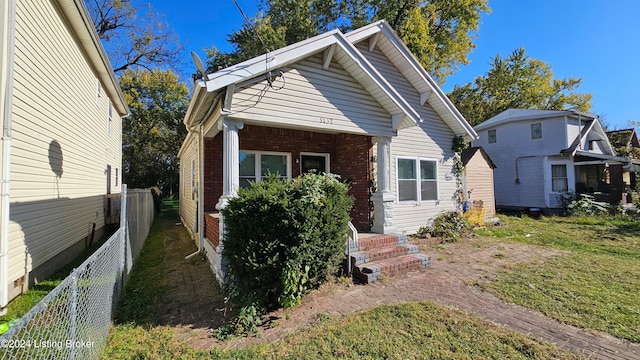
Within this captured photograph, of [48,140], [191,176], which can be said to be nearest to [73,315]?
[48,140]

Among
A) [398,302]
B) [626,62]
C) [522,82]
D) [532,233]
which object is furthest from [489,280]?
[522,82]

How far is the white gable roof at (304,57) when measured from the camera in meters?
5.26

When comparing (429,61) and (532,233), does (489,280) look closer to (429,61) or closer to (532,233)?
(532,233)

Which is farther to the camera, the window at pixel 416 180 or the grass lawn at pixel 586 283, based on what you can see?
the window at pixel 416 180

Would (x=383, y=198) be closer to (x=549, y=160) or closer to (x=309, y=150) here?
(x=309, y=150)

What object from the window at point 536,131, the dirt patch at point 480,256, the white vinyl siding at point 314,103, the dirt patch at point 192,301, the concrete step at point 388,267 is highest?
the window at point 536,131

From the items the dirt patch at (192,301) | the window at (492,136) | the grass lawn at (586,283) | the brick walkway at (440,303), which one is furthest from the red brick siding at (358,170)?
the window at (492,136)

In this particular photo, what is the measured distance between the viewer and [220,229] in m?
5.41

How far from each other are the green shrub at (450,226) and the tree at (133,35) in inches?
815

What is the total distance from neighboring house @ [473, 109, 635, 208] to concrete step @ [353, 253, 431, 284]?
13926 millimetres

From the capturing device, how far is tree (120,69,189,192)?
25.9 metres

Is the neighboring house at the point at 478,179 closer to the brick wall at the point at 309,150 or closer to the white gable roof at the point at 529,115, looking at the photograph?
the brick wall at the point at 309,150

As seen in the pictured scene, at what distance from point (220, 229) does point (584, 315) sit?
5.79 m

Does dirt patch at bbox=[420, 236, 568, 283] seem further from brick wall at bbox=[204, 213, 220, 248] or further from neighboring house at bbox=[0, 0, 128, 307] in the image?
neighboring house at bbox=[0, 0, 128, 307]
